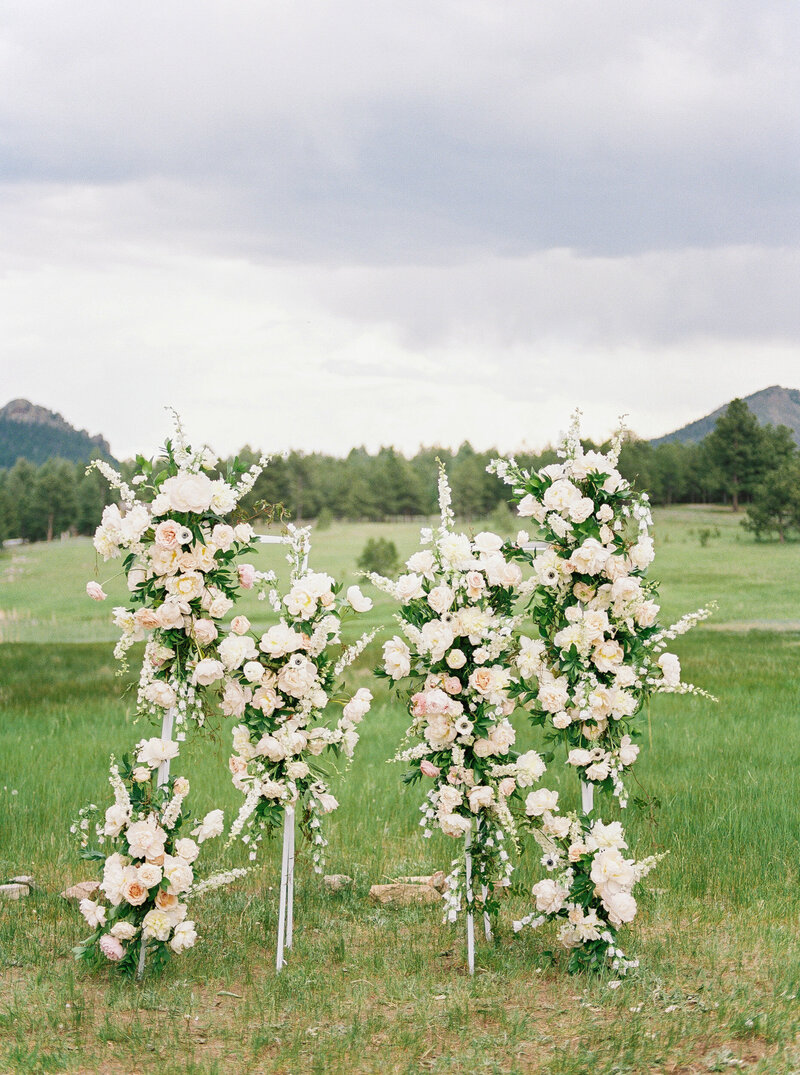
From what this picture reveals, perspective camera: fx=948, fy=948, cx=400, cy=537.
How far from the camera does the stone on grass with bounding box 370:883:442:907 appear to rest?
24.1ft

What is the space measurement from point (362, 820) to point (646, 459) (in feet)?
127

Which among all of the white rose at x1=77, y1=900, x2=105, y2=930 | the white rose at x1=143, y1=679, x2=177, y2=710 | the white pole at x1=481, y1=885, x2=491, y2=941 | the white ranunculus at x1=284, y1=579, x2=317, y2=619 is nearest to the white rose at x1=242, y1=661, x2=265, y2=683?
the white ranunculus at x1=284, y1=579, x2=317, y2=619

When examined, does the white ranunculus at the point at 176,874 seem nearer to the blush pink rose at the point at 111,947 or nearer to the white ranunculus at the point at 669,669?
the blush pink rose at the point at 111,947

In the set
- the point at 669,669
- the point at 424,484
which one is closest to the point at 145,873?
the point at 669,669

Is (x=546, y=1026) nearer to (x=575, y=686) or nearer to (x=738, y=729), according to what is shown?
(x=575, y=686)

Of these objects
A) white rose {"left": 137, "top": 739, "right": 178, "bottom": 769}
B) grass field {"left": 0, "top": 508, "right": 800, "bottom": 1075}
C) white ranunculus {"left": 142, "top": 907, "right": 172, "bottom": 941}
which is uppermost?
white rose {"left": 137, "top": 739, "right": 178, "bottom": 769}

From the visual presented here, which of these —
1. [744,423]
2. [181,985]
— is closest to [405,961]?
[181,985]

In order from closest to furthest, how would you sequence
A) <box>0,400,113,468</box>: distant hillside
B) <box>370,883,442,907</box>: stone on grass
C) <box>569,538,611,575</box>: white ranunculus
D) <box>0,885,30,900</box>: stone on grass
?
<box>569,538,611,575</box>: white ranunculus, <box>370,883,442,907</box>: stone on grass, <box>0,885,30,900</box>: stone on grass, <box>0,400,113,468</box>: distant hillside

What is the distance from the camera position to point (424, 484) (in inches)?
2566

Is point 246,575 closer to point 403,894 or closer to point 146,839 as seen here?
point 146,839

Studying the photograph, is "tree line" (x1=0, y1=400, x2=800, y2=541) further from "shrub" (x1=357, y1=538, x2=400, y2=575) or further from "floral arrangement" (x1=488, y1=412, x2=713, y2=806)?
"floral arrangement" (x1=488, y1=412, x2=713, y2=806)

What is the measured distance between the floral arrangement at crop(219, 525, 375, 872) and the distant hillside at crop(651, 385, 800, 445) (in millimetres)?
41090

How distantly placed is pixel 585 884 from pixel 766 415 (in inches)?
1702

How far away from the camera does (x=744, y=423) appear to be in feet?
143
